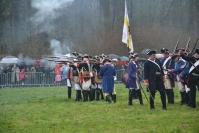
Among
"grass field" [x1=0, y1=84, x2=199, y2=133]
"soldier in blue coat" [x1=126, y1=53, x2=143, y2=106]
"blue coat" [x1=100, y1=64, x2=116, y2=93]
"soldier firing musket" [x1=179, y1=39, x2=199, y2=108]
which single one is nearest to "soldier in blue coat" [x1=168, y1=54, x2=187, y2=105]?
"grass field" [x1=0, y1=84, x2=199, y2=133]

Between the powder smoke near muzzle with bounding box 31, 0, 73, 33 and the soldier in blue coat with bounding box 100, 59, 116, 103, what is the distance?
20.7 meters

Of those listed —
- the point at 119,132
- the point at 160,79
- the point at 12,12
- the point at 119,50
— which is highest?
the point at 12,12

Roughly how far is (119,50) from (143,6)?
5570 millimetres

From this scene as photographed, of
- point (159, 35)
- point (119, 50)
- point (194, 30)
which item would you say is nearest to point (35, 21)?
point (119, 50)

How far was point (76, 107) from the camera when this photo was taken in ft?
52.9

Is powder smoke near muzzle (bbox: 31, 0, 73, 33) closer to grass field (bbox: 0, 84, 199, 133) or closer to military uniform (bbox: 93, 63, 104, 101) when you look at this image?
military uniform (bbox: 93, 63, 104, 101)

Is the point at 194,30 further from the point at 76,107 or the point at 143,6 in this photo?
the point at 76,107

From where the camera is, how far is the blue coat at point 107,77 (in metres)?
17.9

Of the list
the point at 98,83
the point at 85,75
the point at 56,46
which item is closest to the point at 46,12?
the point at 56,46

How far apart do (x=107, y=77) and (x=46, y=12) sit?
2364 cm

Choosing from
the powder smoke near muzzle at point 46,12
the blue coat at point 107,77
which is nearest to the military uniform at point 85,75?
the blue coat at point 107,77

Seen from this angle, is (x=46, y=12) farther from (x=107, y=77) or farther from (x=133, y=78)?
(x=133, y=78)

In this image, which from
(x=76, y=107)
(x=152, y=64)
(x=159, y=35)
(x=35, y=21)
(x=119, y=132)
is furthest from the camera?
(x=159, y=35)

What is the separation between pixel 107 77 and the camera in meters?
18.0
